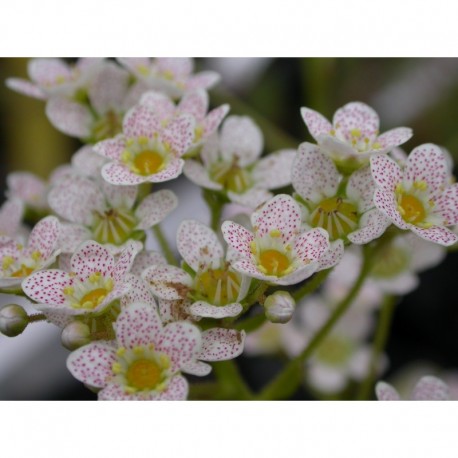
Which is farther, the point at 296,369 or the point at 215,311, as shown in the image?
the point at 296,369

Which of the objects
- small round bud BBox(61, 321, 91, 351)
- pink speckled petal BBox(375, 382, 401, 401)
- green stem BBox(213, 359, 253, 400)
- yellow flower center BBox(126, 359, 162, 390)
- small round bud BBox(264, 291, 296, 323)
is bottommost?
green stem BBox(213, 359, 253, 400)

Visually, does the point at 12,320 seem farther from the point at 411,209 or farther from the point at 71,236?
the point at 411,209

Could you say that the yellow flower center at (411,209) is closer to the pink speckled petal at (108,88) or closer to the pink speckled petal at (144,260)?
the pink speckled petal at (144,260)

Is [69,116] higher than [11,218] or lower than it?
higher

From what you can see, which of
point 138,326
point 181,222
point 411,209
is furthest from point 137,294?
point 411,209

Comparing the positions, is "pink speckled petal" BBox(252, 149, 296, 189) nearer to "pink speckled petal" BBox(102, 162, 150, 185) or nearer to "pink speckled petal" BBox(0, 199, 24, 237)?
"pink speckled petal" BBox(102, 162, 150, 185)

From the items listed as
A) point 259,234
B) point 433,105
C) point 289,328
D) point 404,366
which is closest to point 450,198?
point 259,234

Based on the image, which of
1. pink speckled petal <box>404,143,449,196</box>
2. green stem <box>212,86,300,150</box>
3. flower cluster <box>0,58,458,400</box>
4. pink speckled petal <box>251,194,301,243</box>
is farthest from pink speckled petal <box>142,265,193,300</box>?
green stem <box>212,86,300,150</box>
